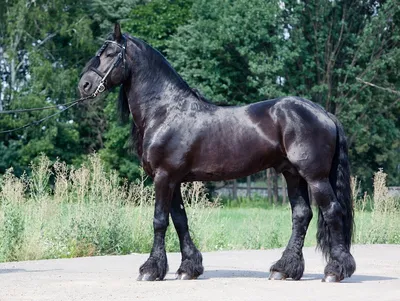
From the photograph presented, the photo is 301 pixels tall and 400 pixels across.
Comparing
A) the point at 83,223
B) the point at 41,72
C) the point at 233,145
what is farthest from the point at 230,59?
the point at 233,145

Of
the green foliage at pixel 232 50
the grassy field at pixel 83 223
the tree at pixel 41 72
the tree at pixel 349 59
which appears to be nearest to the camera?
the grassy field at pixel 83 223

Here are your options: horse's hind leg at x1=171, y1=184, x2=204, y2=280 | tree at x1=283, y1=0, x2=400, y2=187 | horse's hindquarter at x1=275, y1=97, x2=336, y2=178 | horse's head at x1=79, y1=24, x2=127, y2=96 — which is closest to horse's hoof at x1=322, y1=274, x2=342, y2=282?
horse's hindquarter at x1=275, y1=97, x2=336, y2=178

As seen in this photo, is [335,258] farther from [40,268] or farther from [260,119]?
[40,268]

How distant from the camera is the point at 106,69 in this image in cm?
977

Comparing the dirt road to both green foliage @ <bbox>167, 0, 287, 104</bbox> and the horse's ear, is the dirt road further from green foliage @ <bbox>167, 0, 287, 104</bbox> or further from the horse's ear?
green foliage @ <bbox>167, 0, 287, 104</bbox>

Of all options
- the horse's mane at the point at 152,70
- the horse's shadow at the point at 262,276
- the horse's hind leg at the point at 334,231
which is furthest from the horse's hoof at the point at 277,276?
the horse's mane at the point at 152,70

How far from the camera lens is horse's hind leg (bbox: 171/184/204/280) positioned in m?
9.75

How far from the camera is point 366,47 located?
129ft

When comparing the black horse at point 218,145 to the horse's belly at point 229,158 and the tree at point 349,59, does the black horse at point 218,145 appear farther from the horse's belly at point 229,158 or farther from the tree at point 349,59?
the tree at point 349,59

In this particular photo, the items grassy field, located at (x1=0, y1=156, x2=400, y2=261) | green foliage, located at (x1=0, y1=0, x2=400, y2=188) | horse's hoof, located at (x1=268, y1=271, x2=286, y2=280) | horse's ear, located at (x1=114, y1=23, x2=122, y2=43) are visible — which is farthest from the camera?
green foliage, located at (x1=0, y1=0, x2=400, y2=188)

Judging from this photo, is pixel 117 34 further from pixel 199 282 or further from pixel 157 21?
pixel 157 21

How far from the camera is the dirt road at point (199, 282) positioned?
8352mm

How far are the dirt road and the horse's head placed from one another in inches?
80.0

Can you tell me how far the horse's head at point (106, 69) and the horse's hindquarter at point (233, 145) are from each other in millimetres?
998
